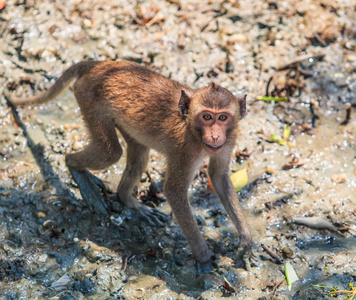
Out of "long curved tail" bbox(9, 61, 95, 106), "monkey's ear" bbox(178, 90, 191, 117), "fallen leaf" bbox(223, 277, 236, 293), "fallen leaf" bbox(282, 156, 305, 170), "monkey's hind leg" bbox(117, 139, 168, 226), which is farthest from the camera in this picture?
"fallen leaf" bbox(282, 156, 305, 170)

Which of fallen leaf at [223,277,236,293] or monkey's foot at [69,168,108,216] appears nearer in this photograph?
fallen leaf at [223,277,236,293]

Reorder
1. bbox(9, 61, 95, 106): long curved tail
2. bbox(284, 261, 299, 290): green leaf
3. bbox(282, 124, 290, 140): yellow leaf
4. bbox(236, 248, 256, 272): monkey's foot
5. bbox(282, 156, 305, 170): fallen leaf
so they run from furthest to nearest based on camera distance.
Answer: bbox(282, 124, 290, 140): yellow leaf, bbox(282, 156, 305, 170): fallen leaf, bbox(9, 61, 95, 106): long curved tail, bbox(236, 248, 256, 272): monkey's foot, bbox(284, 261, 299, 290): green leaf

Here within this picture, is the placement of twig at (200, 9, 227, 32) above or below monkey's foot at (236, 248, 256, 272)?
above

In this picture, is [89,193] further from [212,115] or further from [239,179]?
[212,115]

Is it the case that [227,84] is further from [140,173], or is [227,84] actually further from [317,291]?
[317,291]

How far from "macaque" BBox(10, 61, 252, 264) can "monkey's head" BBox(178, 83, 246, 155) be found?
16 millimetres

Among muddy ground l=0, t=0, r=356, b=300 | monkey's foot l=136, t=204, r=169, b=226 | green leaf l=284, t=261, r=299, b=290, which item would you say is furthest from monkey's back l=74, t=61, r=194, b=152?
green leaf l=284, t=261, r=299, b=290

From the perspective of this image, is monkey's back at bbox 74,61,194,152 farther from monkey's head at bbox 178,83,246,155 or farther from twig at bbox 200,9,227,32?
twig at bbox 200,9,227,32

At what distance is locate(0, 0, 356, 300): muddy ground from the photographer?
5957 mm

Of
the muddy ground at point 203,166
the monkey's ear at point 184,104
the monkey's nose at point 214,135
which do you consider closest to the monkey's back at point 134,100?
the monkey's ear at point 184,104

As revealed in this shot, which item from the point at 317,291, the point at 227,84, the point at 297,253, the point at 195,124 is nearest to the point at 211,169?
the point at 195,124

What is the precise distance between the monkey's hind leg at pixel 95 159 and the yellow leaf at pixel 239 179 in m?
2.09

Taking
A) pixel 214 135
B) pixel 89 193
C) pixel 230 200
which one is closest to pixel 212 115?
pixel 214 135

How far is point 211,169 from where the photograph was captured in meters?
6.44
